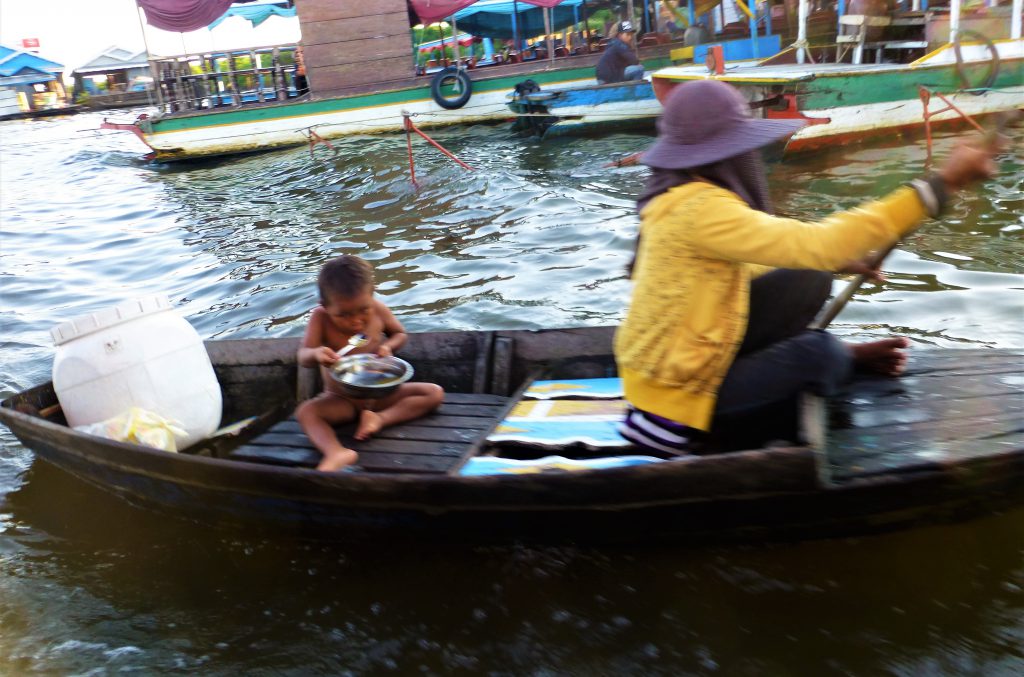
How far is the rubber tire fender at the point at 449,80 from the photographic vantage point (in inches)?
648

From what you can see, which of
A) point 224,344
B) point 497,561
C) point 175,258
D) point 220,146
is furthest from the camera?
point 220,146

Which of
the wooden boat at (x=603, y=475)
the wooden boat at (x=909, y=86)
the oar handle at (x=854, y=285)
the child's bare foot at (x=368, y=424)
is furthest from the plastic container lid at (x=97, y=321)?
the wooden boat at (x=909, y=86)

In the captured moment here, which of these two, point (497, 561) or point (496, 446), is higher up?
point (496, 446)

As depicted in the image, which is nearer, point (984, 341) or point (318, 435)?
point (318, 435)

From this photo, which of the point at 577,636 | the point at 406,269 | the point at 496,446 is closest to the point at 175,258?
the point at 406,269

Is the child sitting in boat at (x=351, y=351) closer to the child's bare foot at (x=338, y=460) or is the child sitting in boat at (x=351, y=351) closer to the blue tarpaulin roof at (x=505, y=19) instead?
the child's bare foot at (x=338, y=460)

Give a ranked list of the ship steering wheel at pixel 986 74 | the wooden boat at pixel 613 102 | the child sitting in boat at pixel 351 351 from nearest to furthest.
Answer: the child sitting in boat at pixel 351 351 → the ship steering wheel at pixel 986 74 → the wooden boat at pixel 613 102

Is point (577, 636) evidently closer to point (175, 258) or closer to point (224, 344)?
point (224, 344)

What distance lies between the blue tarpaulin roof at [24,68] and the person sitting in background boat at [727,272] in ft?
133

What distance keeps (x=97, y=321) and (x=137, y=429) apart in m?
0.52

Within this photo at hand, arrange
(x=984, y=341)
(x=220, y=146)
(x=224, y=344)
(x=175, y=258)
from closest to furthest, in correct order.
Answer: (x=224, y=344)
(x=984, y=341)
(x=175, y=258)
(x=220, y=146)

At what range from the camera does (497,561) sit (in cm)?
318

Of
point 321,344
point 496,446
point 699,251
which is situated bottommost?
point 496,446

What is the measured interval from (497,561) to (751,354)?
1.25m
